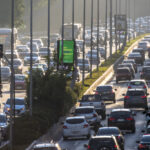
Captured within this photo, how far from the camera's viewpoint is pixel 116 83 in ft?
279

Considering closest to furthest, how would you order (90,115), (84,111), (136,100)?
(90,115), (84,111), (136,100)

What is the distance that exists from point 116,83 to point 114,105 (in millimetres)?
18348

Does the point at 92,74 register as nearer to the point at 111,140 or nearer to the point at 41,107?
the point at 41,107

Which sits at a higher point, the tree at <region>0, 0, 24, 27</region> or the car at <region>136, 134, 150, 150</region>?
the tree at <region>0, 0, 24, 27</region>

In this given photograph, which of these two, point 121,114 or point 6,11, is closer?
point 121,114

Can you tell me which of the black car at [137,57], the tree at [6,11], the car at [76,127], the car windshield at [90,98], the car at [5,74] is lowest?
the car at [76,127]

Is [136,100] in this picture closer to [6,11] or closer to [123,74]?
[123,74]

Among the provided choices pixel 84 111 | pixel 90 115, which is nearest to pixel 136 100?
pixel 84 111

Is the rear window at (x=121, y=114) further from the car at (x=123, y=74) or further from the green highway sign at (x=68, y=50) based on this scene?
the car at (x=123, y=74)

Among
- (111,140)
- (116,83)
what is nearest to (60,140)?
(111,140)

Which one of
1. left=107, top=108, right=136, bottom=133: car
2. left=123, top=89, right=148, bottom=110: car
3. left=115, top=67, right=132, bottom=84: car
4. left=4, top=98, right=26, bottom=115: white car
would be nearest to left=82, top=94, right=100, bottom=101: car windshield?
left=123, top=89, right=148, bottom=110: car

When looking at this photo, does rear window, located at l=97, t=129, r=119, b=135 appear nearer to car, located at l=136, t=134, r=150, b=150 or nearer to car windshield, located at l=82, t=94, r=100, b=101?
car, located at l=136, t=134, r=150, b=150

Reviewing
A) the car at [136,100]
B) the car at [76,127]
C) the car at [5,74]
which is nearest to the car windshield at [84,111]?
the car at [76,127]

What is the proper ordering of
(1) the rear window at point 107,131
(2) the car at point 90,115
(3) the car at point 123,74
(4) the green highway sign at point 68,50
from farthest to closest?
1. (3) the car at point 123,74
2. (4) the green highway sign at point 68,50
3. (2) the car at point 90,115
4. (1) the rear window at point 107,131
